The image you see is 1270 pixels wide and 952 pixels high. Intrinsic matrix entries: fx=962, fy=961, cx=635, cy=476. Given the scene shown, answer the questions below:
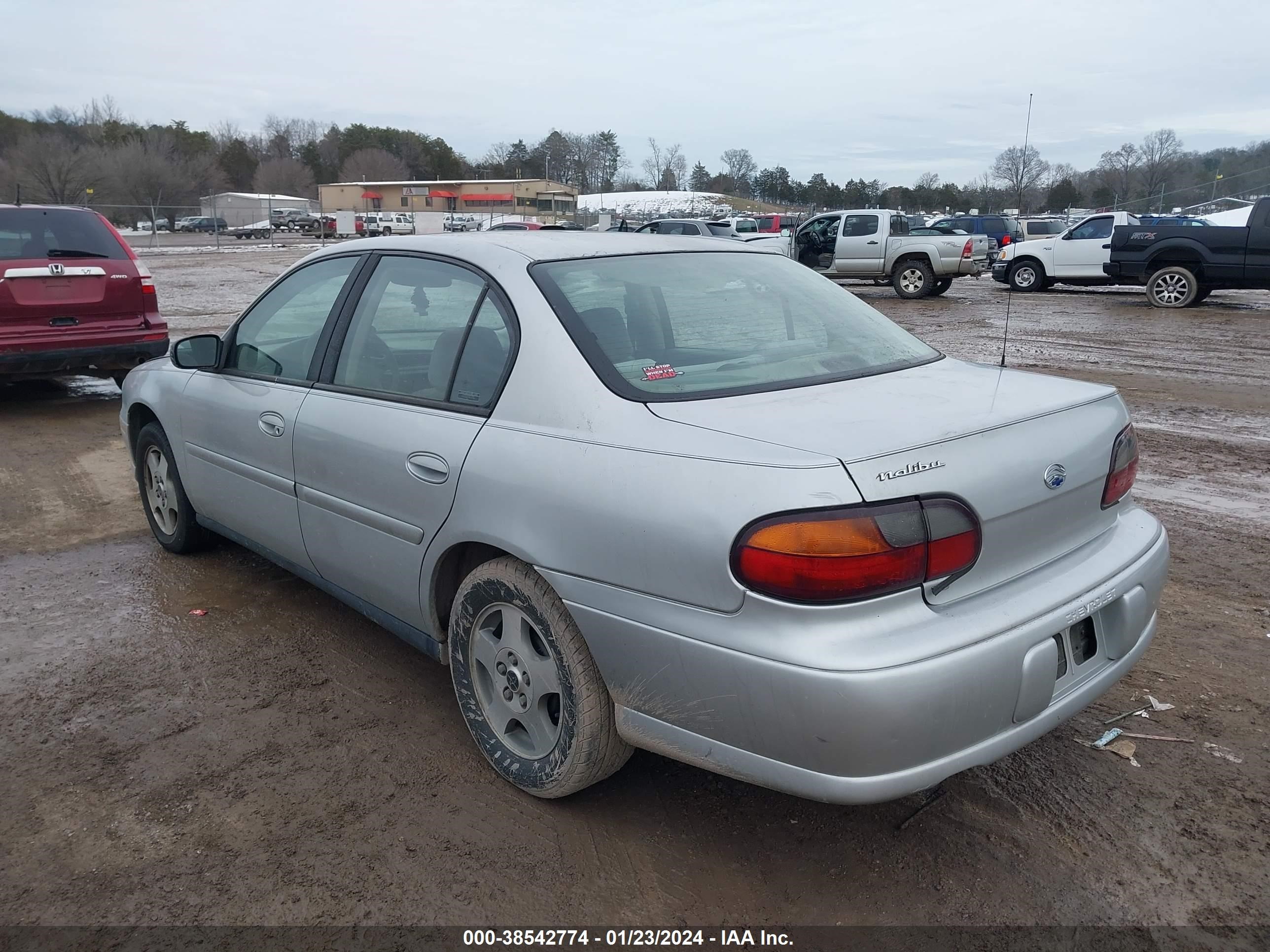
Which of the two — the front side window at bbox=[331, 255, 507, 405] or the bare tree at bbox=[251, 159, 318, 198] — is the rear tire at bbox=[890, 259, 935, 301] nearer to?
the front side window at bbox=[331, 255, 507, 405]

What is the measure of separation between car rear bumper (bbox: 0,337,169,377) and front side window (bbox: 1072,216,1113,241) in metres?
18.1

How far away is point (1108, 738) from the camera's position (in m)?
3.12

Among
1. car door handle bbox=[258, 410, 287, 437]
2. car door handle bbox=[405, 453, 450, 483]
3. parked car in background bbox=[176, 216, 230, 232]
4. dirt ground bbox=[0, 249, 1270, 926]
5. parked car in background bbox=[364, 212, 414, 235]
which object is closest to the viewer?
dirt ground bbox=[0, 249, 1270, 926]

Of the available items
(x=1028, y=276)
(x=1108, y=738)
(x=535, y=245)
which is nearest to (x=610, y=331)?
(x=535, y=245)

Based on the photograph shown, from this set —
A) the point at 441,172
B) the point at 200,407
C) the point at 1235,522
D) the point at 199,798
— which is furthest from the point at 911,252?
the point at 441,172

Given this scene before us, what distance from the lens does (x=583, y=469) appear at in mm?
2445

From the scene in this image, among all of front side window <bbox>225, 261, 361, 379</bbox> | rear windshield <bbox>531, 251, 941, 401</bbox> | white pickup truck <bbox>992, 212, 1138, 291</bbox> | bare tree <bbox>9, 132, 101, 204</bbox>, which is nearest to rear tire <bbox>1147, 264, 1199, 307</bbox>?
white pickup truck <bbox>992, 212, 1138, 291</bbox>

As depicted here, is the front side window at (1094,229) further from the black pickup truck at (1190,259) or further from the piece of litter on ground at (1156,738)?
the piece of litter on ground at (1156,738)

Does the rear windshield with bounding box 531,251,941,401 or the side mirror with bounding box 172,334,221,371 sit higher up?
the rear windshield with bounding box 531,251,941,401

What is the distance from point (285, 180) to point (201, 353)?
11394cm

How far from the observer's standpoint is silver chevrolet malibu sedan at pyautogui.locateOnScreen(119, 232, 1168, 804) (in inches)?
→ 83.4

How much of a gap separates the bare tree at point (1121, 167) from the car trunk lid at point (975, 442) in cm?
6927

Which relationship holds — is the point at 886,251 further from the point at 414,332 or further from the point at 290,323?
the point at 414,332

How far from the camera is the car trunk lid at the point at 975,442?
2.20m
